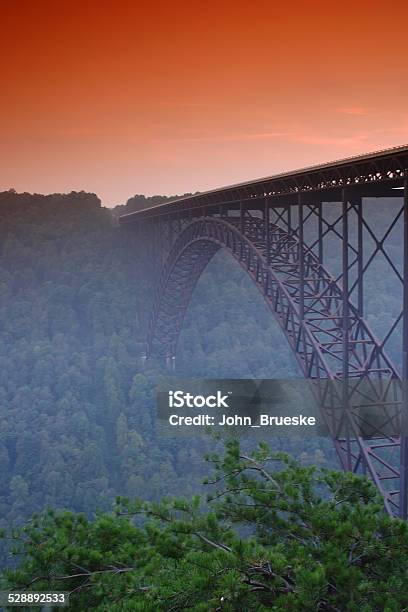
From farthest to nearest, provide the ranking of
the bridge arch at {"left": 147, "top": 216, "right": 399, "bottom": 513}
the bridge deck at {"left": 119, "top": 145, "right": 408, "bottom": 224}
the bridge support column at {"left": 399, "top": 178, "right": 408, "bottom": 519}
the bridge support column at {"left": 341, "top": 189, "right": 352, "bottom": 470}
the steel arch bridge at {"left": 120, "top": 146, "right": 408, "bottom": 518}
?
the bridge arch at {"left": 147, "top": 216, "right": 399, "bottom": 513}
the bridge support column at {"left": 341, "top": 189, "right": 352, "bottom": 470}
the steel arch bridge at {"left": 120, "top": 146, "right": 408, "bottom": 518}
the bridge deck at {"left": 119, "top": 145, "right": 408, "bottom": 224}
the bridge support column at {"left": 399, "top": 178, "right": 408, "bottom": 519}

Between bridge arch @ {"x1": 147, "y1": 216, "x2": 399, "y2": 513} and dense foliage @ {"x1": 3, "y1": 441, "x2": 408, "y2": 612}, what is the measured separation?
12.0ft

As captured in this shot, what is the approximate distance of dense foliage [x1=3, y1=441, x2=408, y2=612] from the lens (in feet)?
17.0

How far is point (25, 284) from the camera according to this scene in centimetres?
4675

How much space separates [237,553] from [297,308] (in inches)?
407

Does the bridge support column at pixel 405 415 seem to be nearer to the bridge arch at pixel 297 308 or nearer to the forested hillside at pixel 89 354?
the bridge arch at pixel 297 308

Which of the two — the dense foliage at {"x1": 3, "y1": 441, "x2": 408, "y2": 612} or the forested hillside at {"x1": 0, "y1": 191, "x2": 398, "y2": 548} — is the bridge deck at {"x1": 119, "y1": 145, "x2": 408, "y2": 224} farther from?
the forested hillside at {"x1": 0, "y1": 191, "x2": 398, "y2": 548}

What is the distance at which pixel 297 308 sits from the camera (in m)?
15.4

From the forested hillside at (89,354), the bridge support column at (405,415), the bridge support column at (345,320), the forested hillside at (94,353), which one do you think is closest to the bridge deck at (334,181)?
the bridge support column at (345,320)

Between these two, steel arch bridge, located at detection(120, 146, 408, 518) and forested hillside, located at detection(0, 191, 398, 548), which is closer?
steel arch bridge, located at detection(120, 146, 408, 518)

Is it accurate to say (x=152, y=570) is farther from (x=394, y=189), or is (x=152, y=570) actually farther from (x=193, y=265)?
(x=193, y=265)

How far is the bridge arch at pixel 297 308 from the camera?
40.5 ft

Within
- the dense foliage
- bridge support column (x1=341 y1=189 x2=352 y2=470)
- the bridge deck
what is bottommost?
the dense foliage

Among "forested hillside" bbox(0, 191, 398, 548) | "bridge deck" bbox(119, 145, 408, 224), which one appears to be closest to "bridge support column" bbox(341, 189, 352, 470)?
"bridge deck" bbox(119, 145, 408, 224)

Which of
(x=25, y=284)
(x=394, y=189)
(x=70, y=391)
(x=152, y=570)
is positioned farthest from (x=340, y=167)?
(x=25, y=284)
